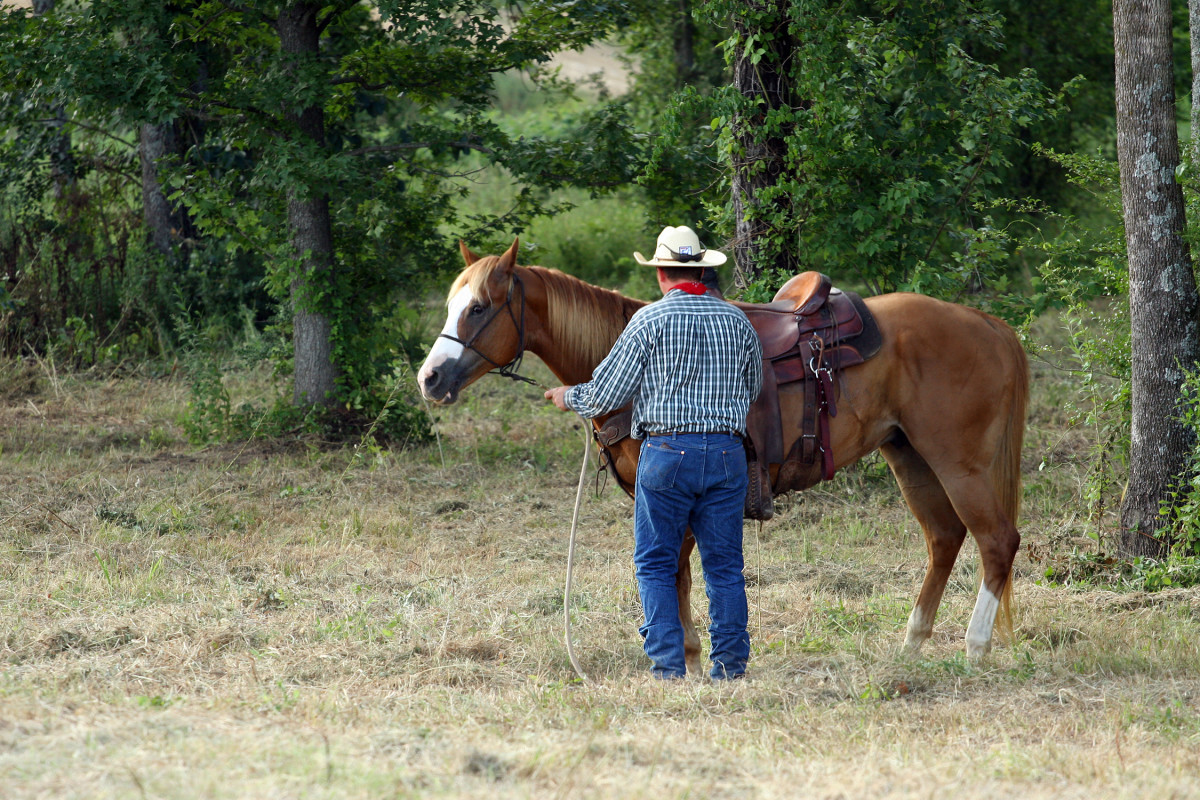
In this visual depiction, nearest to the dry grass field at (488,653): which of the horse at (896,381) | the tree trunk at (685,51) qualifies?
the horse at (896,381)

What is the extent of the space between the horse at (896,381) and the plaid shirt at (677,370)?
416mm

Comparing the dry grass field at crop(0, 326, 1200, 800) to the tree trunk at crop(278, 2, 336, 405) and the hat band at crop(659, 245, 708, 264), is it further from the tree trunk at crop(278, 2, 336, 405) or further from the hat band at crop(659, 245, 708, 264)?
the hat band at crop(659, 245, 708, 264)

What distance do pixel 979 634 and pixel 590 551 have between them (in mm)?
2681

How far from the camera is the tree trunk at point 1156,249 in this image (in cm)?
608

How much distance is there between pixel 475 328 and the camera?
498 cm

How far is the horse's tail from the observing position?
17.6 feet

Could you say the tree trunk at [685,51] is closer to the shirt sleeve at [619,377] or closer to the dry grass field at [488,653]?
the dry grass field at [488,653]

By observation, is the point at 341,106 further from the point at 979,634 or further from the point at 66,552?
the point at 979,634

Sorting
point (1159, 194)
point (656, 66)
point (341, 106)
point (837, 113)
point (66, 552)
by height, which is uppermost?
point (656, 66)

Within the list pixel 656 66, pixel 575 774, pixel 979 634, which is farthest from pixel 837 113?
pixel 656 66

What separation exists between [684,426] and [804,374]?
874 mm

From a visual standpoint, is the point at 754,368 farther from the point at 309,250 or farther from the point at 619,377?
the point at 309,250

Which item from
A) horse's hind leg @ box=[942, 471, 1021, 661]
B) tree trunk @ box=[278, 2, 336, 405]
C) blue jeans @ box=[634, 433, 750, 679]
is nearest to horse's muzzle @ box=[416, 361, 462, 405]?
blue jeans @ box=[634, 433, 750, 679]

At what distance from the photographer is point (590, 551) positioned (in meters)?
7.11
